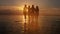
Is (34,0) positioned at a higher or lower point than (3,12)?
higher

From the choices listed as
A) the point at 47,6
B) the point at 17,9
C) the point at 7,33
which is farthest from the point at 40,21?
the point at 7,33

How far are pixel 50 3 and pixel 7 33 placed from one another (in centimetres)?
67

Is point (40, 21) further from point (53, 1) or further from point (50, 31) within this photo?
point (53, 1)

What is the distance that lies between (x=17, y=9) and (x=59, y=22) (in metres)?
0.56

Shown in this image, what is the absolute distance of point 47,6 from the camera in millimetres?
1640

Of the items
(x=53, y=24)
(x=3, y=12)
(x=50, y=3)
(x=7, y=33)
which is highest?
(x=50, y=3)

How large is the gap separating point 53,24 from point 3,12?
2.15 ft

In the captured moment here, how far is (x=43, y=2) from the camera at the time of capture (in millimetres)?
1643

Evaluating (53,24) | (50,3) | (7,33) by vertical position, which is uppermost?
(50,3)

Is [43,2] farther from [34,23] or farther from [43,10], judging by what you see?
[34,23]

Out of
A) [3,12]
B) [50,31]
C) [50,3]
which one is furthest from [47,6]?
[3,12]

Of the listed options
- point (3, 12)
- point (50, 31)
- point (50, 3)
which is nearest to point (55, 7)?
point (50, 3)

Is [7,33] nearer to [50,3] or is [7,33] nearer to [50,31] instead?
[50,31]

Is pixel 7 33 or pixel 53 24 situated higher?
pixel 53 24
